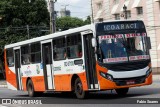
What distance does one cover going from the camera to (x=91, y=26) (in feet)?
62.1

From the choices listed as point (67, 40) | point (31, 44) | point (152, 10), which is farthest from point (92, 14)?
point (67, 40)

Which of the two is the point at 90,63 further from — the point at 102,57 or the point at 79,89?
the point at 79,89

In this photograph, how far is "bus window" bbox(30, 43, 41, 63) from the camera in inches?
944

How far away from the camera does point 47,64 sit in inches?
909

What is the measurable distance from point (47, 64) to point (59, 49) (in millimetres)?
1801

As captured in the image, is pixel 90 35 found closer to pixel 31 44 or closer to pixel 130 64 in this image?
pixel 130 64

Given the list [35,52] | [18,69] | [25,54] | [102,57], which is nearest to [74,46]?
[102,57]

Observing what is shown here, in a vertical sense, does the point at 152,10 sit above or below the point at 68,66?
above

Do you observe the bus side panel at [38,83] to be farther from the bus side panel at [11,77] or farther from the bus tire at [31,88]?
the bus side panel at [11,77]

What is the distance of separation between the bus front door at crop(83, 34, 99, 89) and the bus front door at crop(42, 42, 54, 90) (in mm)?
3630

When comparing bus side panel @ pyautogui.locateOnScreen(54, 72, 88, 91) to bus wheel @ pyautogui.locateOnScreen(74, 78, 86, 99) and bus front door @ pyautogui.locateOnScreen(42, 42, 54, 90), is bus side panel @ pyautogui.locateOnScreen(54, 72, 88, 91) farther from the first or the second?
bus front door @ pyautogui.locateOnScreen(42, 42, 54, 90)

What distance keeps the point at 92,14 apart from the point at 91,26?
4450cm

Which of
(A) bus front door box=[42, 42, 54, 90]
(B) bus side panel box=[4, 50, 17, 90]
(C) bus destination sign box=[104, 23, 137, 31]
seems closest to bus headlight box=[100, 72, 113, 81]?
(C) bus destination sign box=[104, 23, 137, 31]

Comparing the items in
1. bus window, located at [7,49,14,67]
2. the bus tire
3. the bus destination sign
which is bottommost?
the bus tire
